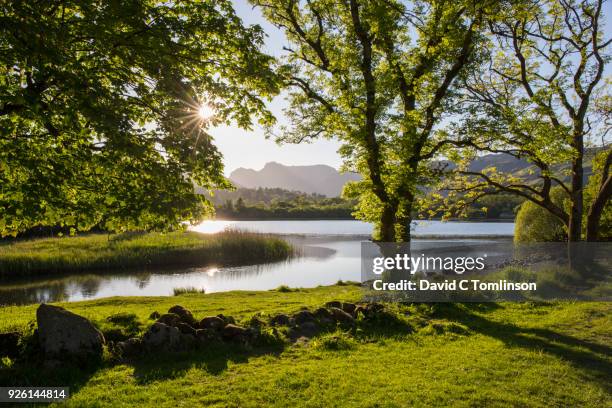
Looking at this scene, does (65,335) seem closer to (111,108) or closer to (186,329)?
(186,329)

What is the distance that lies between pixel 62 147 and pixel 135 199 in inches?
88.1

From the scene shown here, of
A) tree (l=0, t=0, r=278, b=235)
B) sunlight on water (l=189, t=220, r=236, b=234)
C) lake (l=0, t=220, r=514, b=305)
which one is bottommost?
lake (l=0, t=220, r=514, b=305)

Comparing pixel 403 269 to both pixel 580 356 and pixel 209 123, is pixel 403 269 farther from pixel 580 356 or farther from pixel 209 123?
pixel 209 123

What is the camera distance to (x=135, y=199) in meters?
9.59

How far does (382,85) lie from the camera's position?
1648 cm

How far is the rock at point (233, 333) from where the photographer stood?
10.8 metres

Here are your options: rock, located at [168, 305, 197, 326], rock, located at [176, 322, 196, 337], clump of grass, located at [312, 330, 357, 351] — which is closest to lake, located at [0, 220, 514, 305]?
rock, located at [168, 305, 197, 326]

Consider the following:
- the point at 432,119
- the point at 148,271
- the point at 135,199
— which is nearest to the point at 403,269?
the point at 432,119

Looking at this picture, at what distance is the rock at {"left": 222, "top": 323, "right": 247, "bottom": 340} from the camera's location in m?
10.8

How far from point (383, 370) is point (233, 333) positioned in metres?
3.96

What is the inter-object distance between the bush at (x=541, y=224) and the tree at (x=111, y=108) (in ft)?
98.9

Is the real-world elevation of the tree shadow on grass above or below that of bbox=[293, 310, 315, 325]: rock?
below

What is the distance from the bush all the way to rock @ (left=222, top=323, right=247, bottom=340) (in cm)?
3045

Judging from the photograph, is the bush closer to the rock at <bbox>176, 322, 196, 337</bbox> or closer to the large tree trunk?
the large tree trunk
